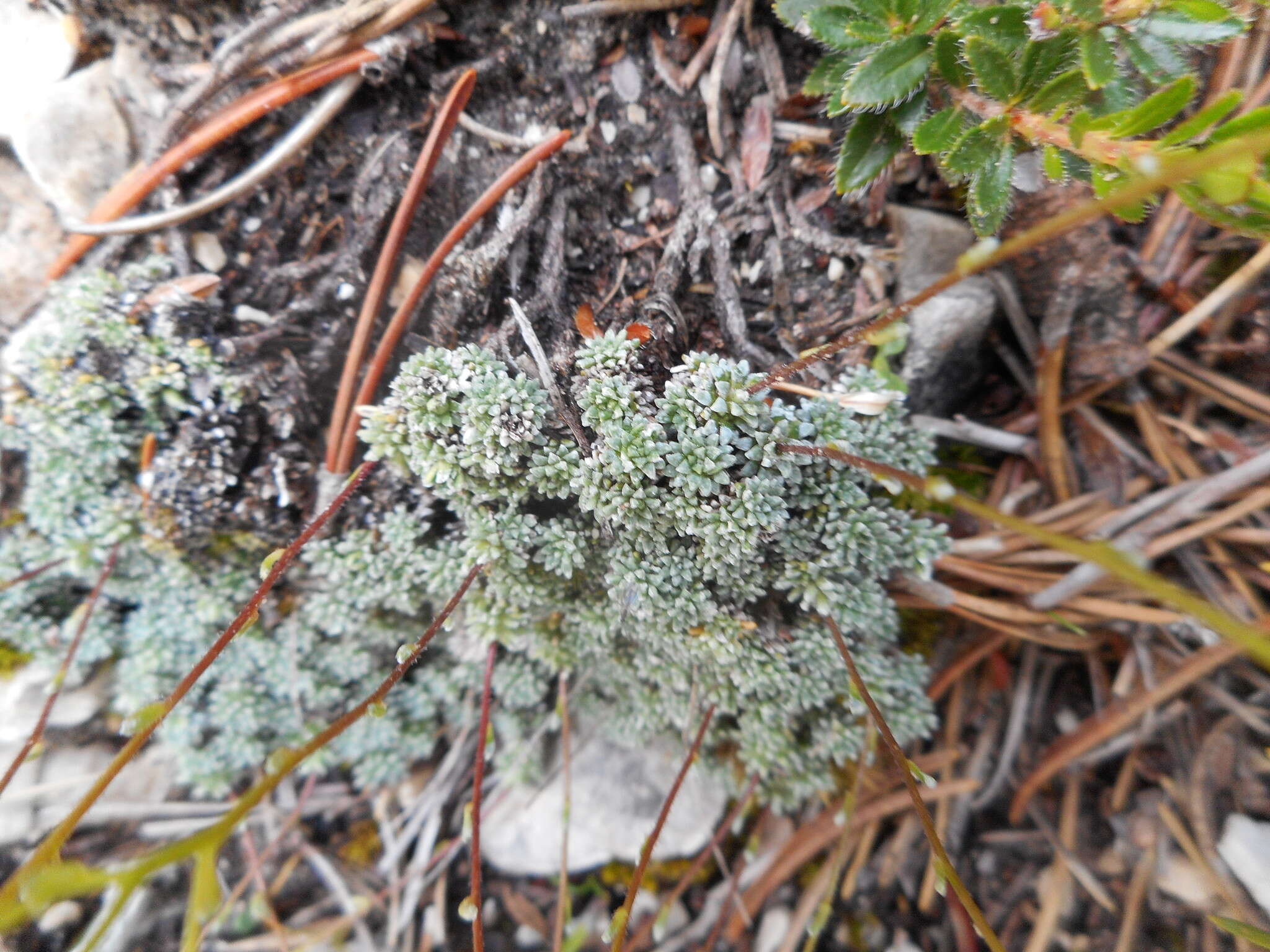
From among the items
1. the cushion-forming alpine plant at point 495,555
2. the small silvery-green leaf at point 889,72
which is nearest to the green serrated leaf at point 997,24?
the small silvery-green leaf at point 889,72

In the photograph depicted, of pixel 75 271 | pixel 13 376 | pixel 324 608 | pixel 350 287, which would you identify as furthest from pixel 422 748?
pixel 75 271

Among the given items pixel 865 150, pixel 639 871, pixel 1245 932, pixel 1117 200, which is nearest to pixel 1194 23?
pixel 865 150

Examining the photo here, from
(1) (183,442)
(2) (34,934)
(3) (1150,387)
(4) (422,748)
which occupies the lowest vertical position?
(2) (34,934)

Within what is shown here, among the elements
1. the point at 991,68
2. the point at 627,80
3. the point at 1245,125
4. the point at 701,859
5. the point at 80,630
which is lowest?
the point at 701,859

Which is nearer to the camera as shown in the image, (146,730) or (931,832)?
(146,730)

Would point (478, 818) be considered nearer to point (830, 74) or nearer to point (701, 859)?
point (701, 859)

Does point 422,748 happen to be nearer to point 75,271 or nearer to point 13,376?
point 13,376
